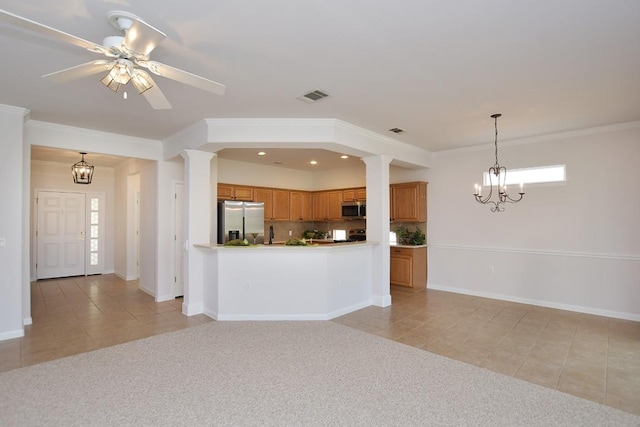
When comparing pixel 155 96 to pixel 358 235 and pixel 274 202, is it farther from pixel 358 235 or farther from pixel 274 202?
pixel 358 235

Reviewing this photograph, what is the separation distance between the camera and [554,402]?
2.56 m

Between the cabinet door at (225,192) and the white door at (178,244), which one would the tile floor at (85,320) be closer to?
the white door at (178,244)

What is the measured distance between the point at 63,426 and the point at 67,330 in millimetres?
2359

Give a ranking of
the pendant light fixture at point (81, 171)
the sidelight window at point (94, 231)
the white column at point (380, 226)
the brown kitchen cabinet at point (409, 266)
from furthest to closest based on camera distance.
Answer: the sidelight window at point (94, 231) → the brown kitchen cabinet at point (409, 266) → the pendant light fixture at point (81, 171) → the white column at point (380, 226)

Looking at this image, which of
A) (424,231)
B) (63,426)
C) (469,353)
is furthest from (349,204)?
(63,426)

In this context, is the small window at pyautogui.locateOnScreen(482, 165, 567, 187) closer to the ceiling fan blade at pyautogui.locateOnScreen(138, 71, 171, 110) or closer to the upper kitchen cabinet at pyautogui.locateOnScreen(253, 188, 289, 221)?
the upper kitchen cabinet at pyautogui.locateOnScreen(253, 188, 289, 221)

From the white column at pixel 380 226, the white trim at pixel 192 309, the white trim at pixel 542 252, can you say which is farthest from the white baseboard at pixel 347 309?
the white trim at pixel 542 252

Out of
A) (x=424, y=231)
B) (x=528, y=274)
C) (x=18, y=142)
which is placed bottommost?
(x=528, y=274)

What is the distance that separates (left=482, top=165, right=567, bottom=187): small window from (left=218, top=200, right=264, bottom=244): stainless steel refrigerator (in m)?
4.58

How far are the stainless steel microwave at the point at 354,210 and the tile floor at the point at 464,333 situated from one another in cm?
221

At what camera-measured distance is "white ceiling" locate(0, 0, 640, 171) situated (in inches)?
84.9

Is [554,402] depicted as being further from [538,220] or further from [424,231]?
[424,231]

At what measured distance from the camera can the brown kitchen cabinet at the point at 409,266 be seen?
6.48 metres

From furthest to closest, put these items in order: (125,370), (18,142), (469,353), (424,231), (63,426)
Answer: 1. (424,231)
2. (18,142)
3. (469,353)
4. (125,370)
5. (63,426)
